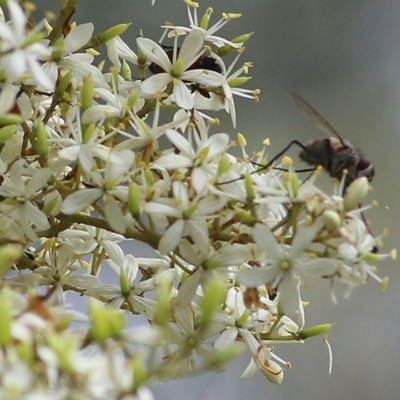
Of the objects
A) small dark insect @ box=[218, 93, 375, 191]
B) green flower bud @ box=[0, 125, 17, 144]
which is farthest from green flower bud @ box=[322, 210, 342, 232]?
green flower bud @ box=[0, 125, 17, 144]

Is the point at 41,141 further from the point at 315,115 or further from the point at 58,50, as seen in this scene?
the point at 315,115

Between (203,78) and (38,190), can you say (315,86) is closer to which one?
(203,78)

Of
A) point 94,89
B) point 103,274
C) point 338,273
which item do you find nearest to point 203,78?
point 94,89

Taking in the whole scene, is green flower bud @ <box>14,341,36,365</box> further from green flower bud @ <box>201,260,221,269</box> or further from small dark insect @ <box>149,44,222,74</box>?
small dark insect @ <box>149,44,222,74</box>

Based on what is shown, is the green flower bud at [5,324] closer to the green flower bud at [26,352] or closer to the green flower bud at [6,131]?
the green flower bud at [26,352]

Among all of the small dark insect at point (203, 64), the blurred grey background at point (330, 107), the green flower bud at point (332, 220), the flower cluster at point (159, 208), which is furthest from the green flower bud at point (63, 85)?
the blurred grey background at point (330, 107)

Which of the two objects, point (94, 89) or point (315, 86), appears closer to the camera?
point (94, 89)
